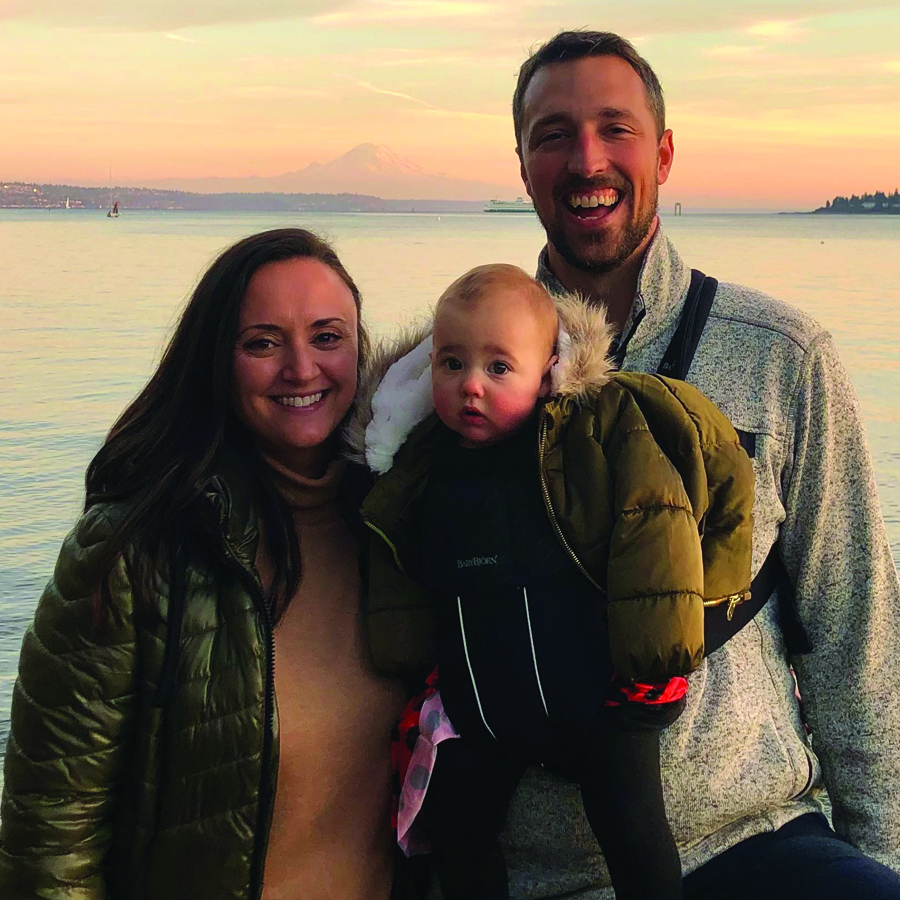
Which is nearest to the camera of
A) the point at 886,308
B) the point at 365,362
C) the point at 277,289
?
the point at 277,289

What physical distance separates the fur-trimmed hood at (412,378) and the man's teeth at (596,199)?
346 millimetres

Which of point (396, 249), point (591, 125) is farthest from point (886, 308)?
point (396, 249)

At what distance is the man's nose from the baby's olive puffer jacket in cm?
148

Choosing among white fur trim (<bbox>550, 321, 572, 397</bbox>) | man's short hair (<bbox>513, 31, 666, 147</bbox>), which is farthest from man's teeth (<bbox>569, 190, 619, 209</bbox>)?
white fur trim (<bbox>550, 321, 572, 397</bbox>)

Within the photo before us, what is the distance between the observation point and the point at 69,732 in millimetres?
2803

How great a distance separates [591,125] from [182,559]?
1721mm

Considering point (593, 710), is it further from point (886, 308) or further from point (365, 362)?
point (886, 308)

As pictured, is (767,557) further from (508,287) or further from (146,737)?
(146,737)

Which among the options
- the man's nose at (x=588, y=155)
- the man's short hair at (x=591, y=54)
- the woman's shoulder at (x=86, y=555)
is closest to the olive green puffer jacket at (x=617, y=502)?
the man's nose at (x=588, y=155)

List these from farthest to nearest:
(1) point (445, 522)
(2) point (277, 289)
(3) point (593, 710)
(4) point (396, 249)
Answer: (4) point (396, 249)
(2) point (277, 289)
(1) point (445, 522)
(3) point (593, 710)

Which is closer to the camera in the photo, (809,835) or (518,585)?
(518,585)

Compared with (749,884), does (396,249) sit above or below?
below

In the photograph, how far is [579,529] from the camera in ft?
8.91

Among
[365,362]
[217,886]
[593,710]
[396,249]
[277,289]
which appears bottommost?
[396,249]
